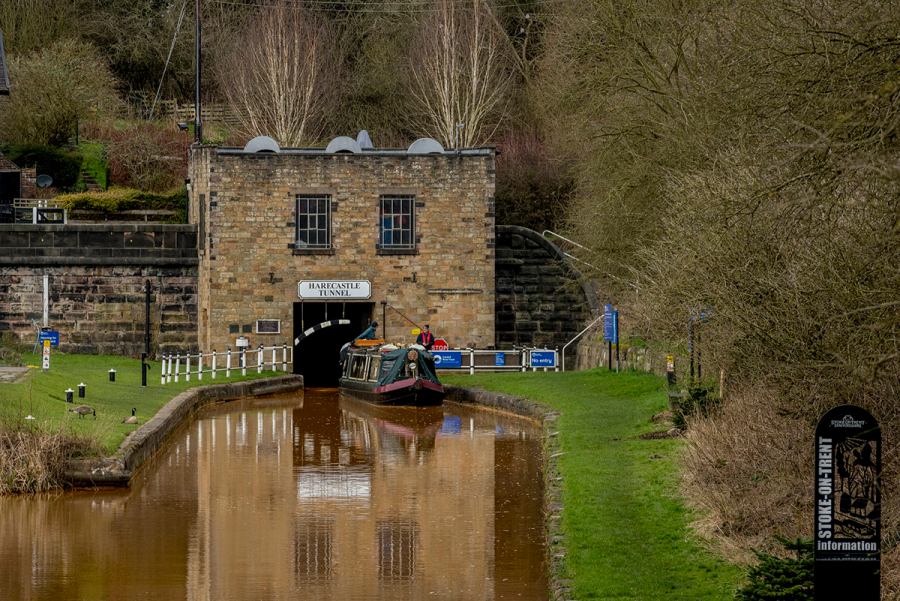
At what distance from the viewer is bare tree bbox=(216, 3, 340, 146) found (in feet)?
155

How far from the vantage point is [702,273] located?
1452 cm

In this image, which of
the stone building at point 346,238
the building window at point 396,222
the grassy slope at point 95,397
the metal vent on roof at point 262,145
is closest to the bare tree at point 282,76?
the metal vent on roof at point 262,145

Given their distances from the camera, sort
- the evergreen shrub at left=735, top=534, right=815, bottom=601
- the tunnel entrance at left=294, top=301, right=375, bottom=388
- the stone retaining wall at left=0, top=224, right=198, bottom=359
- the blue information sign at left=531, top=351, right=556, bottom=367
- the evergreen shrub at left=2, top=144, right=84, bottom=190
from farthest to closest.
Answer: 1. the evergreen shrub at left=2, top=144, right=84, bottom=190
2. the tunnel entrance at left=294, top=301, right=375, bottom=388
3. the stone retaining wall at left=0, top=224, right=198, bottom=359
4. the blue information sign at left=531, top=351, right=556, bottom=367
5. the evergreen shrub at left=735, top=534, right=815, bottom=601

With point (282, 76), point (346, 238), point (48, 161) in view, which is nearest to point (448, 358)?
point (346, 238)

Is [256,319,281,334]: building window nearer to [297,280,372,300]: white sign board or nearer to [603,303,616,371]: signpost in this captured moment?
[297,280,372,300]: white sign board

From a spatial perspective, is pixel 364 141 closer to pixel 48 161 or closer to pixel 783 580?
pixel 48 161

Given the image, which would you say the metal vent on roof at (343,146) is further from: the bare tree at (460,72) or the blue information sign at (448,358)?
the bare tree at (460,72)

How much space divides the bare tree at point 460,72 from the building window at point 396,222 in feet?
41.0

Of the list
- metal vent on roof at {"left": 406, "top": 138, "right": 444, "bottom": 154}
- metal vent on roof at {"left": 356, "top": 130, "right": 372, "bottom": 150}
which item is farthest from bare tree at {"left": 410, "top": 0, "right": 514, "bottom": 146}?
metal vent on roof at {"left": 406, "top": 138, "right": 444, "bottom": 154}

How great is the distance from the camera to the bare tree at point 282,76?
47.3m

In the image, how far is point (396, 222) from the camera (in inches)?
1359

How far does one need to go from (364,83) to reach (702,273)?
129 ft

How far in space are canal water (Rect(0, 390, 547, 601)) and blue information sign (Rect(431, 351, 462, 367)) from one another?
33.8ft

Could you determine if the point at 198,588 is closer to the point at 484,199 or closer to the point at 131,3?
the point at 484,199
